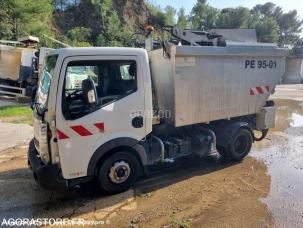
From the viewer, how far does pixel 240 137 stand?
6.76 metres

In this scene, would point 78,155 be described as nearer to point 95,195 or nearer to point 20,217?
point 95,195

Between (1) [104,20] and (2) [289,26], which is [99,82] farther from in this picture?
(2) [289,26]

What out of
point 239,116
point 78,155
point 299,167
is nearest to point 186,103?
point 239,116

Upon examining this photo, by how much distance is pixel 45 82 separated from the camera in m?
4.76

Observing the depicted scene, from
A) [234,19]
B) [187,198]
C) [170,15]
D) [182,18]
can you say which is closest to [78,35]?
[170,15]

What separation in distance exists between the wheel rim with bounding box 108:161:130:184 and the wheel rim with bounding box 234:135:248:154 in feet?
9.31

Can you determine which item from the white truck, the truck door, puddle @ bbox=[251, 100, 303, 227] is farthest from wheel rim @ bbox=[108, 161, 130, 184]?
puddle @ bbox=[251, 100, 303, 227]

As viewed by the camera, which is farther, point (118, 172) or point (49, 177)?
point (118, 172)

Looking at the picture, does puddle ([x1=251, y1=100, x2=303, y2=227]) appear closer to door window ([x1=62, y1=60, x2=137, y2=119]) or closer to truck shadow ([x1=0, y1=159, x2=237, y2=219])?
truck shadow ([x1=0, y1=159, x2=237, y2=219])

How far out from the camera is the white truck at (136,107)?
4500 mm

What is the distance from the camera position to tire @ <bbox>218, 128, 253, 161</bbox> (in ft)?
21.6

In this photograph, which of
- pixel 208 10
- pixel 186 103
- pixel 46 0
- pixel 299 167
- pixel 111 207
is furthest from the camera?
pixel 208 10

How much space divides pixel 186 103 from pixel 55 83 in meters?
2.40

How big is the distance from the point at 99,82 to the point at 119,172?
1.54m
